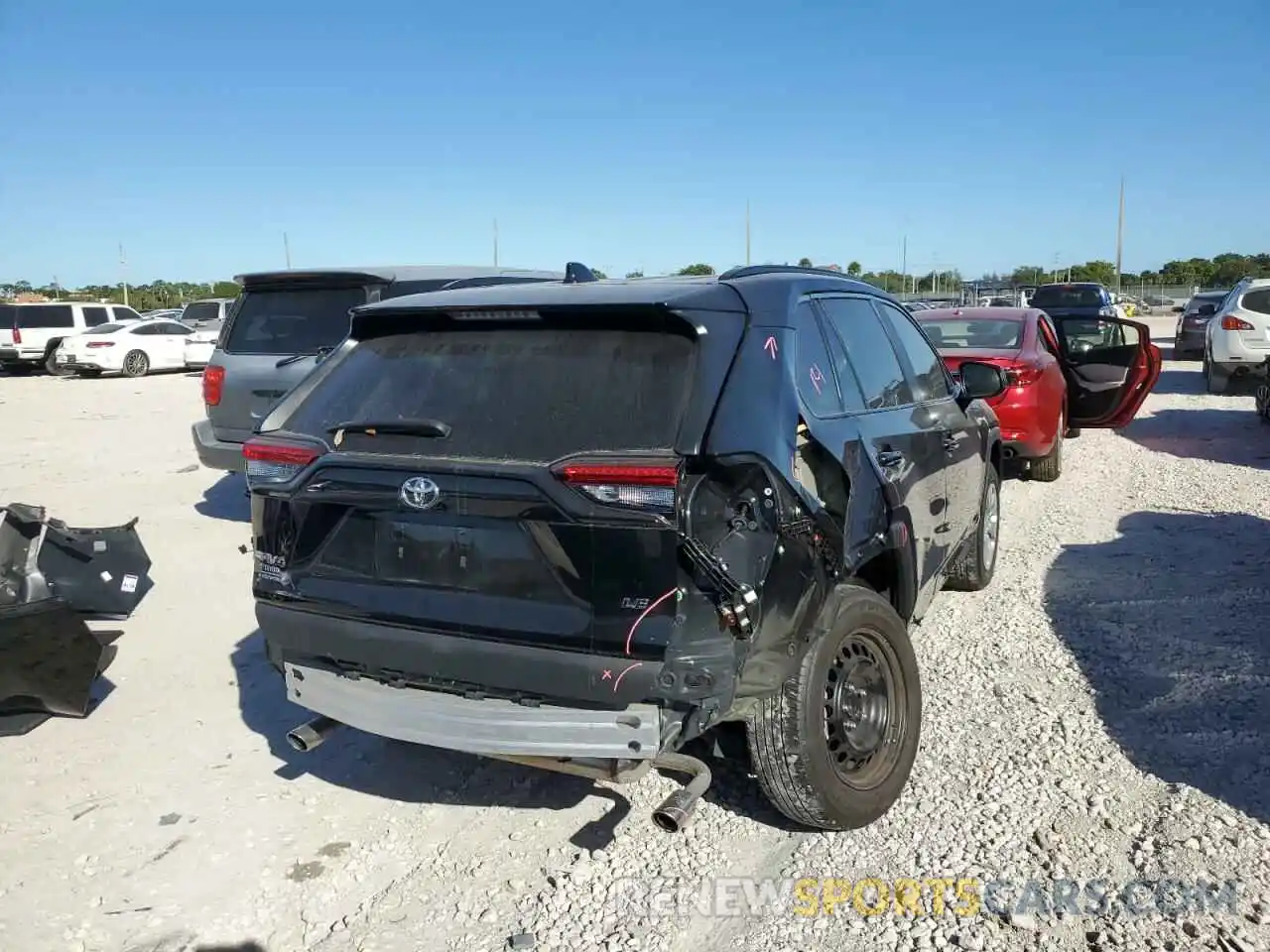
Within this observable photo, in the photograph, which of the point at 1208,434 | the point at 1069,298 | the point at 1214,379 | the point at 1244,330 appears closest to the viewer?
the point at 1208,434

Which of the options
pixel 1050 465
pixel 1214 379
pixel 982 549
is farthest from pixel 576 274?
pixel 1214 379

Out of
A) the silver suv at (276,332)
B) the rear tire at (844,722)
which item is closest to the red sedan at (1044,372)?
the silver suv at (276,332)

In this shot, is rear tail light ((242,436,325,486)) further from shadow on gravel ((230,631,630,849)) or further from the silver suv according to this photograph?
the silver suv

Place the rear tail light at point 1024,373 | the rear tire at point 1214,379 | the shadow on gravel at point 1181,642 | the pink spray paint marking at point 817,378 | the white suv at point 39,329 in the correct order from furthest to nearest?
the white suv at point 39,329 → the rear tire at point 1214,379 → the rear tail light at point 1024,373 → the shadow on gravel at point 1181,642 → the pink spray paint marking at point 817,378

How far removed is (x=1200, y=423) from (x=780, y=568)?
1207cm

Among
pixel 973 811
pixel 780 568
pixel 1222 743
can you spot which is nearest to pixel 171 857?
pixel 780 568

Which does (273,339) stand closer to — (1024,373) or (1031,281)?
(1024,373)

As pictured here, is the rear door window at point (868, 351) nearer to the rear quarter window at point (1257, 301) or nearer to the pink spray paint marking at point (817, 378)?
the pink spray paint marking at point (817, 378)

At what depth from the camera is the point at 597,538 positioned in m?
2.78

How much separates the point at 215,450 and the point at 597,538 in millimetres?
5783

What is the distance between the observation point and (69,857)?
134 inches

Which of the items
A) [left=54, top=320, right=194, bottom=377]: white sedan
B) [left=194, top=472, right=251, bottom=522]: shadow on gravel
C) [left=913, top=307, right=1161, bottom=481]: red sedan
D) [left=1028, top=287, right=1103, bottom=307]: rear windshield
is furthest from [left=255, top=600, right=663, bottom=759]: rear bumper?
[left=54, top=320, right=194, bottom=377]: white sedan

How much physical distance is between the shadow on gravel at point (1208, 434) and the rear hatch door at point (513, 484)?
896 centimetres

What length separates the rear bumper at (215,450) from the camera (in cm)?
754
